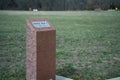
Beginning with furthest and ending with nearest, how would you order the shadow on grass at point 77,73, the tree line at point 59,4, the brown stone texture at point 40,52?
the tree line at point 59,4 → the shadow on grass at point 77,73 → the brown stone texture at point 40,52

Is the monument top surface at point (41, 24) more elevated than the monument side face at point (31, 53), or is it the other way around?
the monument top surface at point (41, 24)

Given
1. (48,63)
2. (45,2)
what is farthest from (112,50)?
(45,2)

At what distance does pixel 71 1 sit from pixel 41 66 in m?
67.4

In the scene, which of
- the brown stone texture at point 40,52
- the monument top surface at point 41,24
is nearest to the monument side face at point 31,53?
the brown stone texture at point 40,52

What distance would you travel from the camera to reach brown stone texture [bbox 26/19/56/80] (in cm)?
488

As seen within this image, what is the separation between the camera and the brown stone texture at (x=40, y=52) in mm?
4875

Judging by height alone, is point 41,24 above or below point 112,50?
above

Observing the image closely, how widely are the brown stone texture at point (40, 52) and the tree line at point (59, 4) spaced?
58334mm

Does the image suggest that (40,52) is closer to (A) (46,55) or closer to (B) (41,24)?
(A) (46,55)

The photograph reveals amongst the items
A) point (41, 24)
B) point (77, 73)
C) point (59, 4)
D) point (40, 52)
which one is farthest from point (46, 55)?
point (59, 4)

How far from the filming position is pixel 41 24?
16.6ft

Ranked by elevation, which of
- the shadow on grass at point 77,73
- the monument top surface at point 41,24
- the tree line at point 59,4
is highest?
the monument top surface at point 41,24

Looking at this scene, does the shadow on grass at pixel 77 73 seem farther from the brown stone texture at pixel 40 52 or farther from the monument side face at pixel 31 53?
the monument side face at pixel 31 53

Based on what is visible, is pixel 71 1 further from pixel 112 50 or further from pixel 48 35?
pixel 48 35
